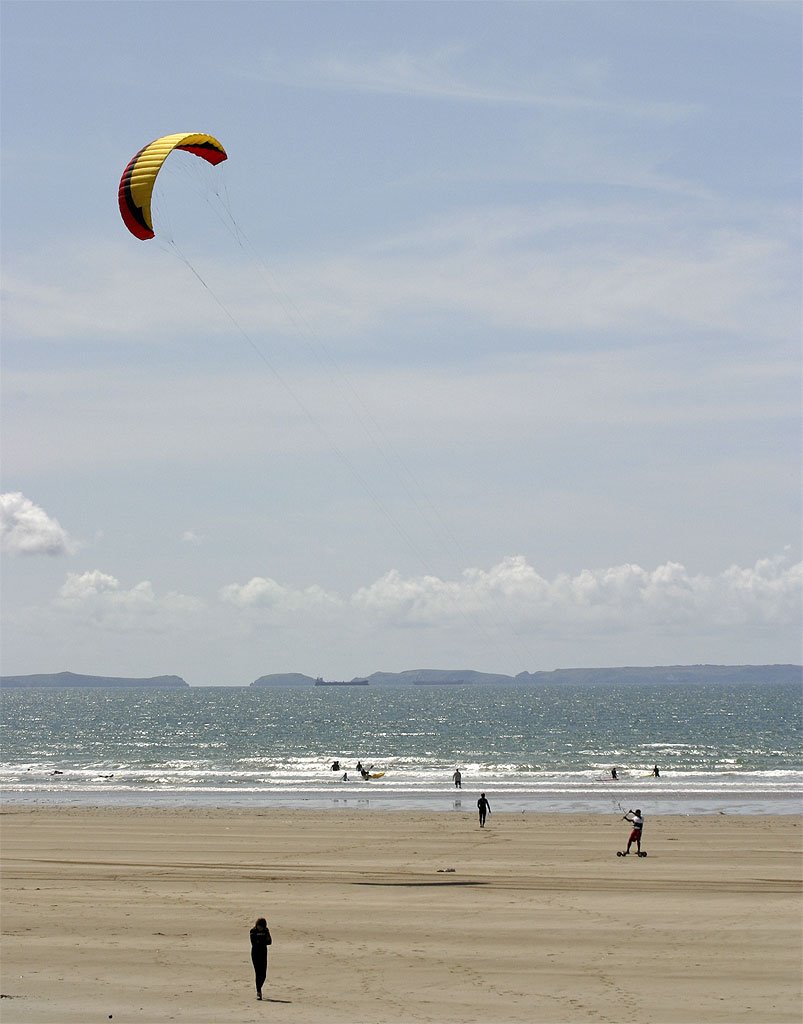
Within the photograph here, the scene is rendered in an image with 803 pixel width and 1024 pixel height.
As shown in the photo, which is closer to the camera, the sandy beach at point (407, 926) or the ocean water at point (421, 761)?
A: the sandy beach at point (407, 926)

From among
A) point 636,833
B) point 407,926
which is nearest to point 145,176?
point 407,926

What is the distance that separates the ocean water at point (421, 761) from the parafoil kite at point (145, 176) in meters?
23.0

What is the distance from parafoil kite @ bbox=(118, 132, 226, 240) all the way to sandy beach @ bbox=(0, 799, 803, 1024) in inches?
528

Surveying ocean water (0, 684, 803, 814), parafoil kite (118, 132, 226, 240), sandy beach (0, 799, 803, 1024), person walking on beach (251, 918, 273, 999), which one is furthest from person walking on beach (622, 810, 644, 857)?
parafoil kite (118, 132, 226, 240)

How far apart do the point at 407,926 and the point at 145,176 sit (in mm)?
15251

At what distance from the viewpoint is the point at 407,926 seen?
1816cm

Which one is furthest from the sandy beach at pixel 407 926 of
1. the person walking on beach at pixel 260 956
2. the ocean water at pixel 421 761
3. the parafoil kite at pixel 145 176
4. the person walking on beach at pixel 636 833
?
the parafoil kite at pixel 145 176

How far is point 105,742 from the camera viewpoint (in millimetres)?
84438

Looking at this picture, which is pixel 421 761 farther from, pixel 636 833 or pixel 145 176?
pixel 145 176

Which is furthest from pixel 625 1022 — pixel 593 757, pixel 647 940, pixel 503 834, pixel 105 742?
pixel 105 742

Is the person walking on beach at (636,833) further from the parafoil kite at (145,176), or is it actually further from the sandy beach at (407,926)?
the parafoil kite at (145,176)

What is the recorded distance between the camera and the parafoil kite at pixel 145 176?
881 inches

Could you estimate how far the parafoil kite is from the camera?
A: 22375 millimetres

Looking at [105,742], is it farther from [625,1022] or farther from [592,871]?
[625,1022]
